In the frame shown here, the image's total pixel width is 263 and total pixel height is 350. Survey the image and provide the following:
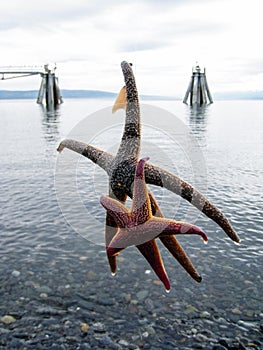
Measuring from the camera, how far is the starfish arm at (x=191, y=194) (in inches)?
243

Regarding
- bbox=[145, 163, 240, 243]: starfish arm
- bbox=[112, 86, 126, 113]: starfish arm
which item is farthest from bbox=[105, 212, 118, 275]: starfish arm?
bbox=[112, 86, 126, 113]: starfish arm

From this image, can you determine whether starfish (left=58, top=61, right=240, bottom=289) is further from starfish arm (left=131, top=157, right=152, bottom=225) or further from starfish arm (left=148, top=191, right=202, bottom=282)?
starfish arm (left=131, top=157, right=152, bottom=225)

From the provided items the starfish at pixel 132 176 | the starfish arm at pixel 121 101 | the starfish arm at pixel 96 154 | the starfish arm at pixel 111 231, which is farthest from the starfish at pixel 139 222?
the starfish arm at pixel 121 101

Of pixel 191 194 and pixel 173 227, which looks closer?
pixel 173 227

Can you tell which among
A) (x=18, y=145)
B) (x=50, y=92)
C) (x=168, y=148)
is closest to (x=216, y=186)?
(x=168, y=148)

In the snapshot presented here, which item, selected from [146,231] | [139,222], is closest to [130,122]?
[139,222]

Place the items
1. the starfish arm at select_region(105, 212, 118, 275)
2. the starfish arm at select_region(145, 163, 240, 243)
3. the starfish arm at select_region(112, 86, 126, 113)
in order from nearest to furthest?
1. the starfish arm at select_region(145, 163, 240, 243)
2. the starfish arm at select_region(112, 86, 126, 113)
3. the starfish arm at select_region(105, 212, 118, 275)

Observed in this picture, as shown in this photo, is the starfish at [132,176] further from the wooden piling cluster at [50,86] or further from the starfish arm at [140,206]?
the wooden piling cluster at [50,86]

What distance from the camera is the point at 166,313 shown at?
675cm

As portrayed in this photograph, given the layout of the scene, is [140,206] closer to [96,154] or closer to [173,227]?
[173,227]

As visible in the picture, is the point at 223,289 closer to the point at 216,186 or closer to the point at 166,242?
the point at 166,242

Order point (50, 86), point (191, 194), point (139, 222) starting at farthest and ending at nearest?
point (50, 86) → point (191, 194) → point (139, 222)

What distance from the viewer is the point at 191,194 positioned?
626cm

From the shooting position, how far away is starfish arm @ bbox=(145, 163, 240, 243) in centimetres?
616
